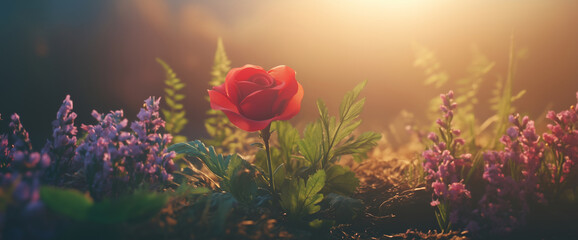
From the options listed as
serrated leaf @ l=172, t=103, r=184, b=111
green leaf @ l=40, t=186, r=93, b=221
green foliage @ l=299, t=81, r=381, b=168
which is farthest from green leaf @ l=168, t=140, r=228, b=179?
serrated leaf @ l=172, t=103, r=184, b=111

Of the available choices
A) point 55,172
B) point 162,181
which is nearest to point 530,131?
point 162,181

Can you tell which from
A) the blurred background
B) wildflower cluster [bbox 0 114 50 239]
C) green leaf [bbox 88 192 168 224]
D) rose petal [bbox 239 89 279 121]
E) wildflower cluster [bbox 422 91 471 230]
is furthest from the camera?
the blurred background

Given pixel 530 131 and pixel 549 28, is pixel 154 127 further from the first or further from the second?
pixel 549 28

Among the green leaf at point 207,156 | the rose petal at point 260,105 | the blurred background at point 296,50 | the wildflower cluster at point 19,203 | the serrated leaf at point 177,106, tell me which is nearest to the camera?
the wildflower cluster at point 19,203

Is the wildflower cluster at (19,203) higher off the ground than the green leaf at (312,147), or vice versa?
the green leaf at (312,147)

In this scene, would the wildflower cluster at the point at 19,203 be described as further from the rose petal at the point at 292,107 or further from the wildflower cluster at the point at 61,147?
the rose petal at the point at 292,107

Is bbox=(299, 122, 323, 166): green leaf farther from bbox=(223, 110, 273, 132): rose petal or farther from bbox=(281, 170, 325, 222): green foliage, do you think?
bbox=(223, 110, 273, 132): rose petal

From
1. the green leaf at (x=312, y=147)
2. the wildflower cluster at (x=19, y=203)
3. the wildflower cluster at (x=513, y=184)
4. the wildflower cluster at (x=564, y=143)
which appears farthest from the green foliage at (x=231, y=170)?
the wildflower cluster at (x=564, y=143)
